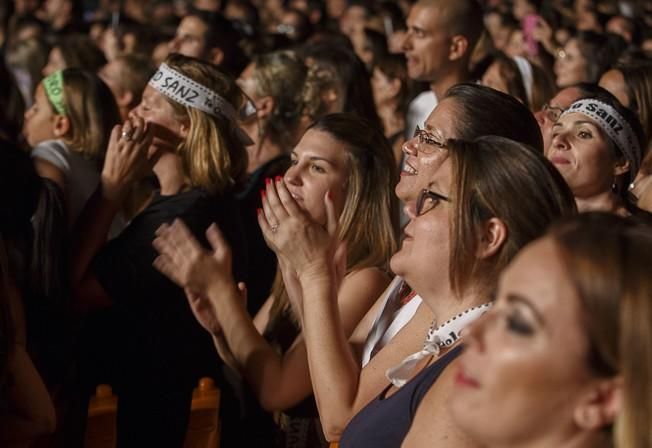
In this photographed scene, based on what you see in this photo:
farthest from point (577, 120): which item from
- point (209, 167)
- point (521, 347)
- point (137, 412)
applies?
point (521, 347)

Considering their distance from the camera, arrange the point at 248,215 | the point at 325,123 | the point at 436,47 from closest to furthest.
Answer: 1. the point at 325,123
2. the point at 248,215
3. the point at 436,47

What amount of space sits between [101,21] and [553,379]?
10.5 meters

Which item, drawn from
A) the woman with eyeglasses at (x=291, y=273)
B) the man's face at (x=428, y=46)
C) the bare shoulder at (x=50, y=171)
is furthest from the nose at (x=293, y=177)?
the man's face at (x=428, y=46)

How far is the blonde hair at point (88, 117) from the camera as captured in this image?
4562 mm

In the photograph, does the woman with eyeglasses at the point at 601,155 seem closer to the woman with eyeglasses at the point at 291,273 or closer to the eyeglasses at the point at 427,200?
the woman with eyeglasses at the point at 291,273

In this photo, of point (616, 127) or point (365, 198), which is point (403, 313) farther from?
point (616, 127)

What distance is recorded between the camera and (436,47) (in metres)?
5.70

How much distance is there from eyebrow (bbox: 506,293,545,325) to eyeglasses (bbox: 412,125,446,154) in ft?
4.59

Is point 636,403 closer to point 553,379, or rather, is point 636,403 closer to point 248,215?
point 553,379

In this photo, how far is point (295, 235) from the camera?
110 inches

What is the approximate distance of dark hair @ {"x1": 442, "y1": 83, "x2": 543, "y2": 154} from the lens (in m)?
3.17

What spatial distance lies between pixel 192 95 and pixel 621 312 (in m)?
2.70

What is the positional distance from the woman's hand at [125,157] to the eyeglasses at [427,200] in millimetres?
1817

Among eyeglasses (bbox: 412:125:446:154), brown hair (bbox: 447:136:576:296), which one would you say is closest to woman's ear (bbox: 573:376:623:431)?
brown hair (bbox: 447:136:576:296)
